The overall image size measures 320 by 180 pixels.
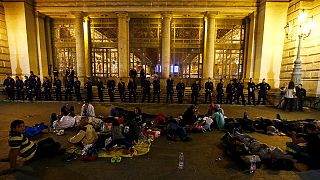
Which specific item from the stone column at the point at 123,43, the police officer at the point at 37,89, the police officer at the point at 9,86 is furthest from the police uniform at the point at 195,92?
the police officer at the point at 9,86

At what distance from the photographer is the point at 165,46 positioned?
56.8 feet

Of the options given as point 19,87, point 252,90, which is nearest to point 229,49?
Answer: point 252,90

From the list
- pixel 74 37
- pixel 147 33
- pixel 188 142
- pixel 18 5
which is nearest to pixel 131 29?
pixel 147 33

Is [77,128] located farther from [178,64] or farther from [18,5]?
[18,5]

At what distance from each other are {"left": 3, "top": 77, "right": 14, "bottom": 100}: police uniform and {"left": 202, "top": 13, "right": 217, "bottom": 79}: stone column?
636 inches

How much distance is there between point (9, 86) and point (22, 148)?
12436 mm

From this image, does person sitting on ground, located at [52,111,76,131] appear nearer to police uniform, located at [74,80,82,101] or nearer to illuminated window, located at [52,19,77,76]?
police uniform, located at [74,80,82,101]

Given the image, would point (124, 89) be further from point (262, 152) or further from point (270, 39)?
point (270, 39)

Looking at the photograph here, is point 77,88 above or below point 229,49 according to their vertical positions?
below

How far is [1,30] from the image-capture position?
15.9 metres

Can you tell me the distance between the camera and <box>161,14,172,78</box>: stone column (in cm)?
1689

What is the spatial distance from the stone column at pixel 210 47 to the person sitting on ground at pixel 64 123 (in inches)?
523

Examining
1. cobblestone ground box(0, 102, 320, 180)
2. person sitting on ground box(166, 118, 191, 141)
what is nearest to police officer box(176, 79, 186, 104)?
person sitting on ground box(166, 118, 191, 141)

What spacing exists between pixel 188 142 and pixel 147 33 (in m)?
14.6
